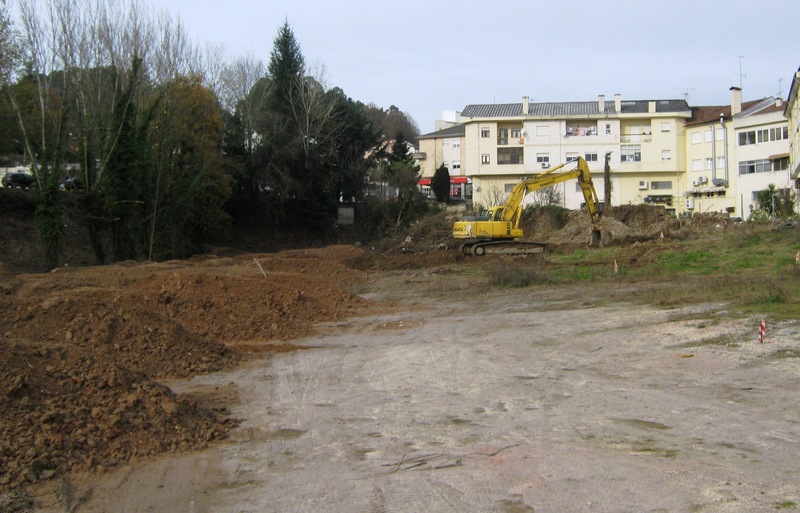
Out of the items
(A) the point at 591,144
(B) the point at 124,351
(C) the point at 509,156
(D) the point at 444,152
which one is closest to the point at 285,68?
(C) the point at 509,156

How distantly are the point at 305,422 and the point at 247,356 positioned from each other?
5.13 metres

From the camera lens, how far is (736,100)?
196 ft

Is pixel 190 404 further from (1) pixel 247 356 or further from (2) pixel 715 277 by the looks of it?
(2) pixel 715 277

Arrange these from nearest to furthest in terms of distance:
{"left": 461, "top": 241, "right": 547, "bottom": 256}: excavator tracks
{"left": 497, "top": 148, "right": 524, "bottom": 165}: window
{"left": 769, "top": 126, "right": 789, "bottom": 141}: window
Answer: {"left": 461, "top": 241, "right": 547, "bottom": 256}: excavator tracks → {"left": 769, "top": 126, "right": 789, "bottom": 141}: window → {"left": 497, "top": 148, "right": 524, "bottom": 165}: window

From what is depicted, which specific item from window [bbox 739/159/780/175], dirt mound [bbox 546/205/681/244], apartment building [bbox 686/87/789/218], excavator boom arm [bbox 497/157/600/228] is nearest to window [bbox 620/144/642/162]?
apartment building [bbox 686/87/789/218]

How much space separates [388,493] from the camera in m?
6.43

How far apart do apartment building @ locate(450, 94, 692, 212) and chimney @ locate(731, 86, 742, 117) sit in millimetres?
4333

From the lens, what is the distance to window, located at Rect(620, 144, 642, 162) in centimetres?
6444

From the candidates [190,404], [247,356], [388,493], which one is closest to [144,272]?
[247,356]

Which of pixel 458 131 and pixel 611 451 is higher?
pixel 458 131

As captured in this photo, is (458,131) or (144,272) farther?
(458,131)

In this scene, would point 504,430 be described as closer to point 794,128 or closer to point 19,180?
point 794,128

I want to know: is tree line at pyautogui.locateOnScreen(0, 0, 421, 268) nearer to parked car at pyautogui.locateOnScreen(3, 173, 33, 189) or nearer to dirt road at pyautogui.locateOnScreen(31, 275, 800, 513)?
parked car at pyautogui.locateOnScreen(3, 173, 33, 189)

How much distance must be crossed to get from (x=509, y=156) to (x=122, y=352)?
56914 mm
